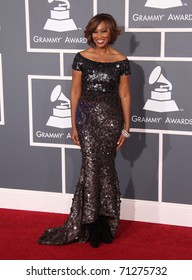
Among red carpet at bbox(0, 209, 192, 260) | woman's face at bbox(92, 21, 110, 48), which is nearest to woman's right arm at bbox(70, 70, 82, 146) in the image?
woman's face at bbox(92, 21, 110, 48)

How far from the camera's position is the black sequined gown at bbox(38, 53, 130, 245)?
12.1 ft

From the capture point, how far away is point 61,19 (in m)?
4.29

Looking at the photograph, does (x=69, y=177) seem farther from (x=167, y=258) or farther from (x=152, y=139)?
(x=167, y=258)

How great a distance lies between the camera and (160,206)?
4332mm

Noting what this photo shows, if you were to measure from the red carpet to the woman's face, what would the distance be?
1.48 metres

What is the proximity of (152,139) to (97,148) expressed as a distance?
2.22 ft

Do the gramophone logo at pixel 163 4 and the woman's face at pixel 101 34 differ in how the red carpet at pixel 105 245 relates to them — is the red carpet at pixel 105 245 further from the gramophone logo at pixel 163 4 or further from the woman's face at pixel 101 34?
the gramophone logo at pixel 163 4

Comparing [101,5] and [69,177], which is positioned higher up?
[101,5]

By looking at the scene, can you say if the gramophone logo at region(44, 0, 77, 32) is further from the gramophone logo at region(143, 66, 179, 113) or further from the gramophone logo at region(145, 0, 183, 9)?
the gramophone logo at region(143, 66, 179, 113)

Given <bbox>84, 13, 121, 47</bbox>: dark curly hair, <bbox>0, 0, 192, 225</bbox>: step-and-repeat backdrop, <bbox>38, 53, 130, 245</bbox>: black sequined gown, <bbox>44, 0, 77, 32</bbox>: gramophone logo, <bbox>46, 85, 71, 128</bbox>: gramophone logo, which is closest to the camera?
<bbox>84, 13, 121, 47</bbox>: dark curly hair

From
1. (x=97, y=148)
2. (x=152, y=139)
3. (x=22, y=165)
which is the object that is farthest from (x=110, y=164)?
(x=22, y=165)

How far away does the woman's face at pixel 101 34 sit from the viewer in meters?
3.59

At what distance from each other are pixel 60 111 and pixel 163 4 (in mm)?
1240

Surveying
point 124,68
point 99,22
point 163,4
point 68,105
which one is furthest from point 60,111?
point 163,4
